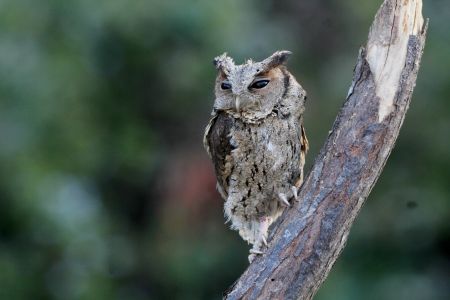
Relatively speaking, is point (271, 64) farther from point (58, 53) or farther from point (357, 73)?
point (58, 53)

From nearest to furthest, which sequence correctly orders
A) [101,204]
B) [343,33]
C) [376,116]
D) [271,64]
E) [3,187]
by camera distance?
[376,116] < [271,64] < [3,187] < [101,204] < [343,33]

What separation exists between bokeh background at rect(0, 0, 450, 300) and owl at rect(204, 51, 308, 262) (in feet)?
7.48

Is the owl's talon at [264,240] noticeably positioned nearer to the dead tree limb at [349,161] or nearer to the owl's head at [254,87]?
the dead tree limb at [349,161]

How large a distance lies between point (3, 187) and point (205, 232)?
1374mm

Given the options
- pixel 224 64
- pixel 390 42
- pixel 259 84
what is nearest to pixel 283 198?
pixel 259 84

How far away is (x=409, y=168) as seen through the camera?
7062mm

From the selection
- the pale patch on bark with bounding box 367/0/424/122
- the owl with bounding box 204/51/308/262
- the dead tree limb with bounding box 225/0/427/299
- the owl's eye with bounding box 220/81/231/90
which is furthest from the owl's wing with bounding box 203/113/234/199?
the pale patch on bark with bounding box 367/0/424/122

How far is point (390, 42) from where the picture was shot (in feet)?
12.0

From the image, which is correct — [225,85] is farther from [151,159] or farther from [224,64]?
[151,159]

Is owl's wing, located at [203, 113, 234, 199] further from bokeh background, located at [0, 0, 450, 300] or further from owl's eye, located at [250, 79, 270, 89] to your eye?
bokeh background, located at [0, 0, 450, 300]

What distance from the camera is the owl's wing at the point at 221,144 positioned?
4.22 metres

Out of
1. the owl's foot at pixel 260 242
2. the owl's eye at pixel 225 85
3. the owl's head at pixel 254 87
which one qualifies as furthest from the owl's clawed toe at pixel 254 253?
the owl's eye at pixel 225 85

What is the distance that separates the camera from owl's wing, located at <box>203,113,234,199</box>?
4.22 m

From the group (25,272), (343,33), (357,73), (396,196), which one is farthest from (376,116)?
(343,33)
